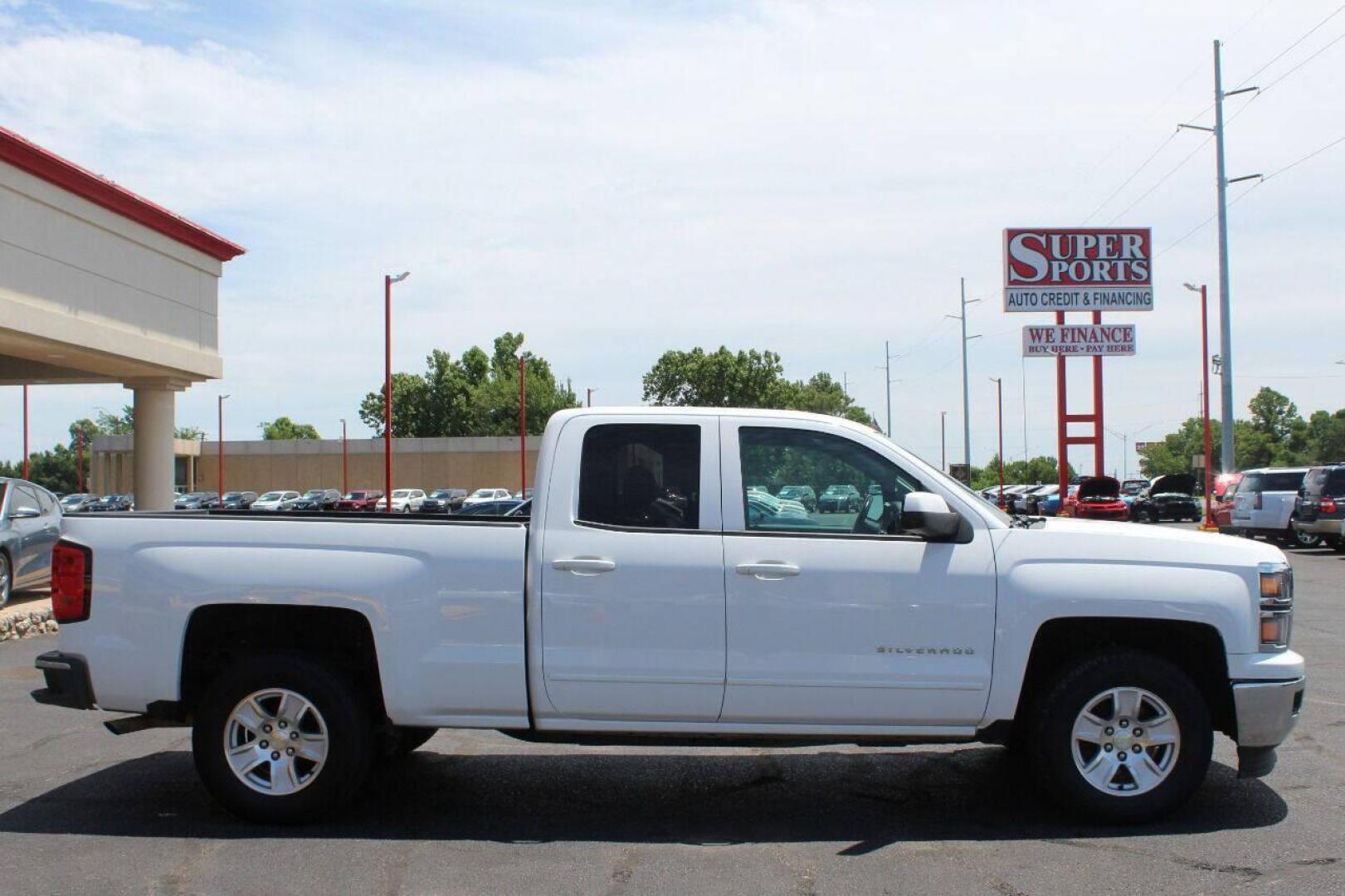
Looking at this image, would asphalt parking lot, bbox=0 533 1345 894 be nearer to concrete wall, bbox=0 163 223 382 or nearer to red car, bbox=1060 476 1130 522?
→ concrete wall, bbox=0 163 223 382

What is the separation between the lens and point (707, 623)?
5773mm

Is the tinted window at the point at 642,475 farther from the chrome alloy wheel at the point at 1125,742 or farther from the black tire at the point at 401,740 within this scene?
the chrome alloy wheel at the point at 1125,742

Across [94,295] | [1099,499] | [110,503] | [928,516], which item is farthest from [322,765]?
[110,503]

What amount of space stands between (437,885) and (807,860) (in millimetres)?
1583

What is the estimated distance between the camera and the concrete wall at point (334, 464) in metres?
85.3

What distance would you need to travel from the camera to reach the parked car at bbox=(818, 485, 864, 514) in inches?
239

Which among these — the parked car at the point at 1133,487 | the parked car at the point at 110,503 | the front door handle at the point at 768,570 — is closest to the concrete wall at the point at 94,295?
the front door handle at the point at 768,570

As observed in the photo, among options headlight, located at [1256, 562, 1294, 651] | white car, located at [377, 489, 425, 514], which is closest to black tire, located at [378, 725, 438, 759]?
headlight, located at [1256, 562, 1294, 651]

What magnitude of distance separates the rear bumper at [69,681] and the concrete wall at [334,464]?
7791 centimetres

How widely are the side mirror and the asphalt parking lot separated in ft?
4.67

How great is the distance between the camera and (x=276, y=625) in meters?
6.12

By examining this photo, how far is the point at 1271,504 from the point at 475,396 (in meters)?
82.7

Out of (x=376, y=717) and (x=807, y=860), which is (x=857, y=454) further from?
(x=376, y=717)

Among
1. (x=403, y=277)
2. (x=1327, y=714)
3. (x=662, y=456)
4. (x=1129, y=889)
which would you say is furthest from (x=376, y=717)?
(x=403, y=277)
